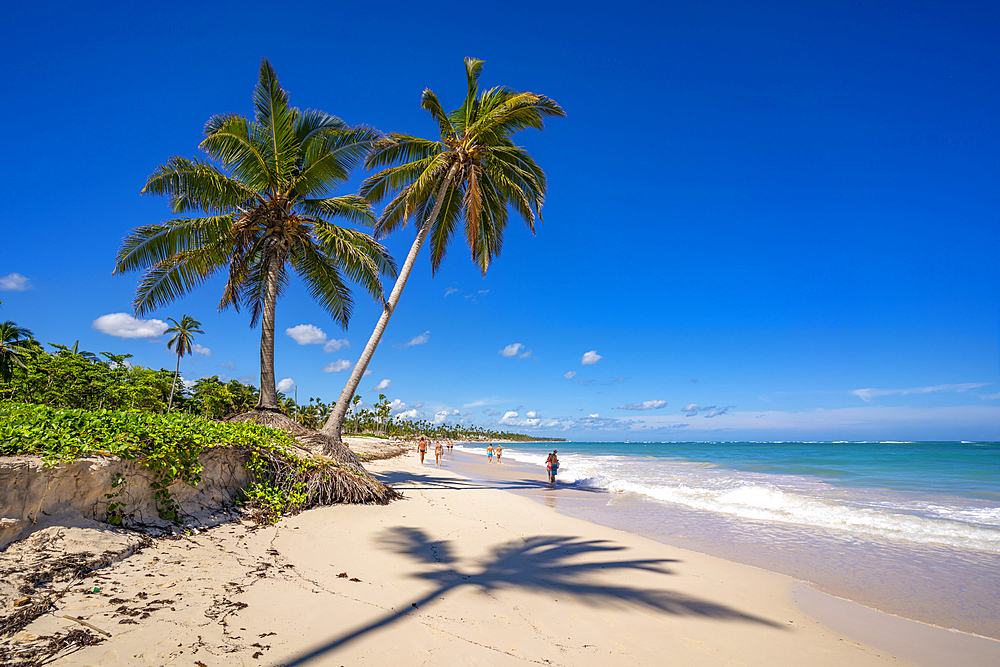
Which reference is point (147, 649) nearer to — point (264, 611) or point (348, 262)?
point (264, 611)

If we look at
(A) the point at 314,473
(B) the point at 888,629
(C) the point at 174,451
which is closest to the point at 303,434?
(A) the point at 314,473

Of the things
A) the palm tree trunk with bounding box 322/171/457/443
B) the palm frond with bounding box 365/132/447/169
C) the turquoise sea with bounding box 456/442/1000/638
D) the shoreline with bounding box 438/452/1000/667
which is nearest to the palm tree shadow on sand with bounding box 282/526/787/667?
the shoreline with bounding box 438/452/1000/667

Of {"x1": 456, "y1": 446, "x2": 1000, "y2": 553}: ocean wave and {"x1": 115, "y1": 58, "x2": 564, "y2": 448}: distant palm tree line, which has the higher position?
{"x1": 115, "y1": 58, "x2": 564, "y2": 448}: distant palm tree line

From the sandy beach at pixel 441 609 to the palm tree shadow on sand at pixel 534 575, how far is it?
0.09 ft

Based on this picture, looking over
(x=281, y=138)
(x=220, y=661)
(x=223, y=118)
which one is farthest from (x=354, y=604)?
(x=223, y=118)

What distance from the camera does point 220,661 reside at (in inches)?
118

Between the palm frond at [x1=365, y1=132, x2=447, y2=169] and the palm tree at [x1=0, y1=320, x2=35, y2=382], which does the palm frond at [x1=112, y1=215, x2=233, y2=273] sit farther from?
the palm tree at [x1=0, y1=320, x2=35, y2=382]

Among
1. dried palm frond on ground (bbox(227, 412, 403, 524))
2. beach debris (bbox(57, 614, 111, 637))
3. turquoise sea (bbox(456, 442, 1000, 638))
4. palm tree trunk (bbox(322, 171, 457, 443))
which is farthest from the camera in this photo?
palm tree trunk (bbox(322, 171, 457, 443))

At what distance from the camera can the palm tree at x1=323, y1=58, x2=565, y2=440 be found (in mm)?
12156

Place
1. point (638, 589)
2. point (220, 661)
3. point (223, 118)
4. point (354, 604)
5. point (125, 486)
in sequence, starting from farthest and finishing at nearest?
point (223, 118), point (638, 589), point (125, 486), point (354, 604), point (220, 661)

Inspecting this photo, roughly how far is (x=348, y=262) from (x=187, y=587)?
27.8 feet

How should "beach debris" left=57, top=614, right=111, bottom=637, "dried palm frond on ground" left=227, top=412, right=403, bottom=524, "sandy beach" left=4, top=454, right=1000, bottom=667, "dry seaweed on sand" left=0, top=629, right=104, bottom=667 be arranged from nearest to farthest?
"dry seaweed on sand" left=0, top=629, right=104, bottom=667, "beach debris" left=57, top=614, right=111, bottom=637, "sandy beach" left=4, top=454, right=1000, bottom=667, "dried palm frond on ground" left=227, top=412, right=403, bottom=524

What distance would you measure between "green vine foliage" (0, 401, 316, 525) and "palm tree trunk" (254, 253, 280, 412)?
3.52 m

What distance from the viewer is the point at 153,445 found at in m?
5.24
